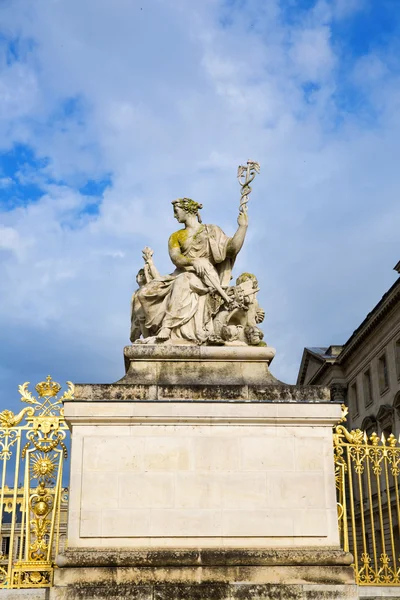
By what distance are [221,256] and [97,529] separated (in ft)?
13.8

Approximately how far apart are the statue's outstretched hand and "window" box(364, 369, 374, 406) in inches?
1437

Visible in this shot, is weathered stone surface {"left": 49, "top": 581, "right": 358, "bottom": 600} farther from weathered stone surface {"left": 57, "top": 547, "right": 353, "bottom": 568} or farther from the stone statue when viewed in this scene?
the stone statue

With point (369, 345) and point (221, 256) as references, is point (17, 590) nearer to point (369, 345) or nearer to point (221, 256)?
point (221, 256)

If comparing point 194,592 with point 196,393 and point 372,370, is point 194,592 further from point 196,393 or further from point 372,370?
point 372,370

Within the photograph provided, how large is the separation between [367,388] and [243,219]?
38.3 metres

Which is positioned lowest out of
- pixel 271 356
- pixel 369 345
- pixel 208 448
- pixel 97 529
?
pixel 97 529

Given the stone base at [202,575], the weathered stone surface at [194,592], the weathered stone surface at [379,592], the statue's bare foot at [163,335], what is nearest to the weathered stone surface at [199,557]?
the stone base at [202,575]

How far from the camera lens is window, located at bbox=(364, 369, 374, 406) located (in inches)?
1806

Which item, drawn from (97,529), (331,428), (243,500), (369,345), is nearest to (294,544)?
(243,500)

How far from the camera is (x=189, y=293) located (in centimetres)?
1027

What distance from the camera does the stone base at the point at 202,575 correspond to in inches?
324

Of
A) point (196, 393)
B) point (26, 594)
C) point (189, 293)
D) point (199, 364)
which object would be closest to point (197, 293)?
point (189, 293)

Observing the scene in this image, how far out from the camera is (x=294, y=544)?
29.0ft

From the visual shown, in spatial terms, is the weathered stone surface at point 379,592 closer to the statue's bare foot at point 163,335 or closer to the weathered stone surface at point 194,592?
the weathered stone surface at point 194,592
